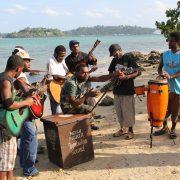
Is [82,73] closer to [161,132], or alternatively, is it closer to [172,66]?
[172,66]

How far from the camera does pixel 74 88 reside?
5977 mm

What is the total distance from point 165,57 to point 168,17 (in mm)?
7957

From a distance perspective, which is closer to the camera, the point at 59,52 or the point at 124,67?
the point at 124,67

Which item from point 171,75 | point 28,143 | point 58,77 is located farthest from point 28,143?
point 171,75

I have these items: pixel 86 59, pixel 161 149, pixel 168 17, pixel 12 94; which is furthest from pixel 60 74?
pixel 168 17

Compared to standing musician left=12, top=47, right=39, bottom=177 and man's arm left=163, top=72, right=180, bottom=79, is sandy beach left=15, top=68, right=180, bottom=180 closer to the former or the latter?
standing musician left=12, top=47, right=39, bottom=177

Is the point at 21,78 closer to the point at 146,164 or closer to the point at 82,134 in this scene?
the point at 82,134

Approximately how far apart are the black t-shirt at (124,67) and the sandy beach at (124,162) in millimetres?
974

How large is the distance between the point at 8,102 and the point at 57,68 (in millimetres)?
3036

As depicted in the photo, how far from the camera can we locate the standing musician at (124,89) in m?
6.88

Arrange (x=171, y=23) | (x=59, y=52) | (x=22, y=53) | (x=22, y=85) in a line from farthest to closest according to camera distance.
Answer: (x=171, y=23) → (x=59, y=52) → (x=22, y=53) → (x=22, y=85)

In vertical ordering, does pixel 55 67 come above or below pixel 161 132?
above

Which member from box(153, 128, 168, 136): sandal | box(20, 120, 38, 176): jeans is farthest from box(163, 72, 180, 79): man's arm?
box(20, 120, 38, 176): jeans

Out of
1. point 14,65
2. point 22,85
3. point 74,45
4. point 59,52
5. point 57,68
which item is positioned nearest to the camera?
point 14,65
